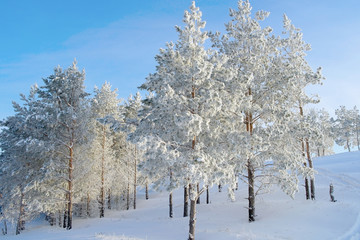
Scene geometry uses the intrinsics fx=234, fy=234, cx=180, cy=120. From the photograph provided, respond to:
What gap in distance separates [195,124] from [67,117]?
1274cm

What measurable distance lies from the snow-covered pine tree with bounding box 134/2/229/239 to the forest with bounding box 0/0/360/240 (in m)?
0.05

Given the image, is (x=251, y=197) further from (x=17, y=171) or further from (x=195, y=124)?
(x=17, y=171)

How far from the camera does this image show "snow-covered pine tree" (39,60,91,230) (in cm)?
1811

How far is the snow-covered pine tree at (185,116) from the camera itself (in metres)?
9.78

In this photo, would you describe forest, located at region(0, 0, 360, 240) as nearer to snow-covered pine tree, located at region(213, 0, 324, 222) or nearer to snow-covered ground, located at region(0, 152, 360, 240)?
snow-covered pine tree, located at region(213, 0, 324, 222)

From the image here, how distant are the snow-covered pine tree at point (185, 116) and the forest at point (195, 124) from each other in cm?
5

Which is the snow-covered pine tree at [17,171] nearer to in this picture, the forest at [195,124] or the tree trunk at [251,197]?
the forest at [195,124]

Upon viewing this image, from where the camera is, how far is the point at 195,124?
9.77 metres

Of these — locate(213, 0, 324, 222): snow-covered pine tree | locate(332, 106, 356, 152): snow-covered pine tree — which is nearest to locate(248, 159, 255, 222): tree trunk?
locate(213, 0, 324, 222): snow-covered pine tree

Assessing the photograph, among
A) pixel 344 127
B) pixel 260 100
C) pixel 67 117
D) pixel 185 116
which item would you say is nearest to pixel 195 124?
pixel 185 116

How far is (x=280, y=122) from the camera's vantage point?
41.0 ft

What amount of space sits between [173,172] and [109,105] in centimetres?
1719

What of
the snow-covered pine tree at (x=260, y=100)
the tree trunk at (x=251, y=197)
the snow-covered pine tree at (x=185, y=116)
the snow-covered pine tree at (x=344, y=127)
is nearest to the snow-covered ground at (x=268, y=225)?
the tree trunk at (x=251, y=197)

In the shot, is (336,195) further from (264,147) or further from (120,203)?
(120,203)
